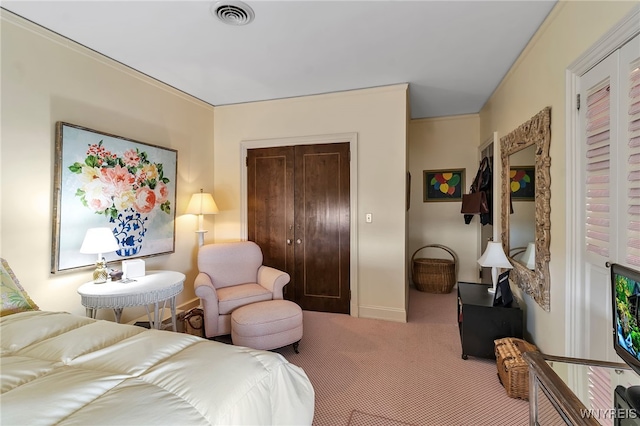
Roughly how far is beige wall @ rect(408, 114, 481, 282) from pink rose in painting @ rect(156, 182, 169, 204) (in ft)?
11.8

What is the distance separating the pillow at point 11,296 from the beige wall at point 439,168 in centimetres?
450

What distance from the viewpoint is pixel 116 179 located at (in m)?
2.66

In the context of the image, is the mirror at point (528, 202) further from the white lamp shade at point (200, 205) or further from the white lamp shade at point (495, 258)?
the white lamp shade at point (200, 205)

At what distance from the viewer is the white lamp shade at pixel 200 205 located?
11.1 feet

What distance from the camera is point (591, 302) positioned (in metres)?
1.69

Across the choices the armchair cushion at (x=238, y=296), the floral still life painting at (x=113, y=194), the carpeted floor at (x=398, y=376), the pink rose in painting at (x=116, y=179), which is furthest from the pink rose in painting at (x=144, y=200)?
the carpeted floor at (x=398, y=376)

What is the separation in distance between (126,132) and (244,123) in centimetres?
143

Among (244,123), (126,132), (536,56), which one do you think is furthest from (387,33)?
(126,132)

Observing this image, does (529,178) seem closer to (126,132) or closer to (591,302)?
(591,302)

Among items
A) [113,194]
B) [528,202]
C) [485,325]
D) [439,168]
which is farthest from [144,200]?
[439,168]

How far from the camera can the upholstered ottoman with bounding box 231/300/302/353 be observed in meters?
2.39

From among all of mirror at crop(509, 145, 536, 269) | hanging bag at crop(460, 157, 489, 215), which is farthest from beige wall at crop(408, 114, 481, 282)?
mirror at crop(509, 145, 536, 269)

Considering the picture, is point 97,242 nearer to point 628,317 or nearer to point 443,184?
point 628,317

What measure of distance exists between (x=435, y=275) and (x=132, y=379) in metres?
4.12
